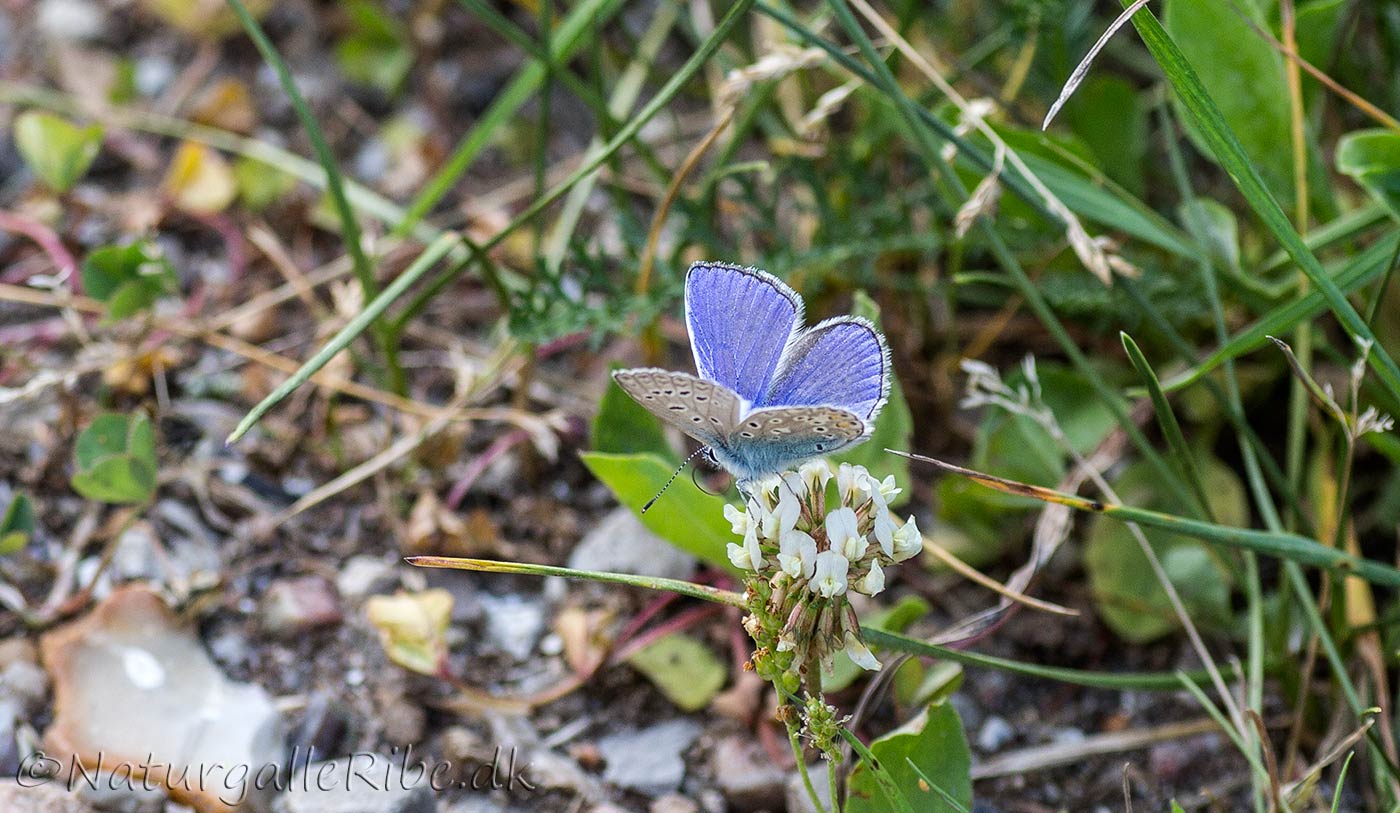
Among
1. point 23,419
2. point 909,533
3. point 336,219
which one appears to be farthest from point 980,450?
point 23,419

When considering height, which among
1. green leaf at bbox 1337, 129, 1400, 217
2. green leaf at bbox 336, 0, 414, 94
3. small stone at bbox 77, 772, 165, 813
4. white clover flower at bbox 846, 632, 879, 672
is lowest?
small stone at bbox 77, 772, 165, 813

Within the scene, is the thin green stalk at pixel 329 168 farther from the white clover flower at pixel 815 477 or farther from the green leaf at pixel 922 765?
the green leaf at pixel 922 765

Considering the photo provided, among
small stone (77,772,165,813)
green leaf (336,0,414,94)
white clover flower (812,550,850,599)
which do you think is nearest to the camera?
white clover flower (812,550,850,599)

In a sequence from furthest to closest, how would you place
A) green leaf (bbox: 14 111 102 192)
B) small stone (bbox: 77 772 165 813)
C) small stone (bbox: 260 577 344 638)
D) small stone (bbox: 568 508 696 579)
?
green leaf (bbox: 14 111 102 192)
small stone (bbox: 568 508 696 579)
small stone (bbox: 260 577 344 638)
small stone (bbox: 77 772 165 813)

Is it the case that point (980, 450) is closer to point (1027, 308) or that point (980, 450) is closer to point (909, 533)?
point (1027, 308)

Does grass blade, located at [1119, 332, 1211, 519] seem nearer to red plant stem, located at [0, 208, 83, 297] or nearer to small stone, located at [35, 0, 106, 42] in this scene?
red plant stem, located at [0, 208, 83, 297]

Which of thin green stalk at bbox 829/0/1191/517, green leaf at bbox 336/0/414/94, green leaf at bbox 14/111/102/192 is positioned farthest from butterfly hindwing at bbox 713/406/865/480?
green leaf at bbox 336/0/414/94

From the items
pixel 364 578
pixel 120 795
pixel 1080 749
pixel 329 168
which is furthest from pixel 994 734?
pixel 329 168
